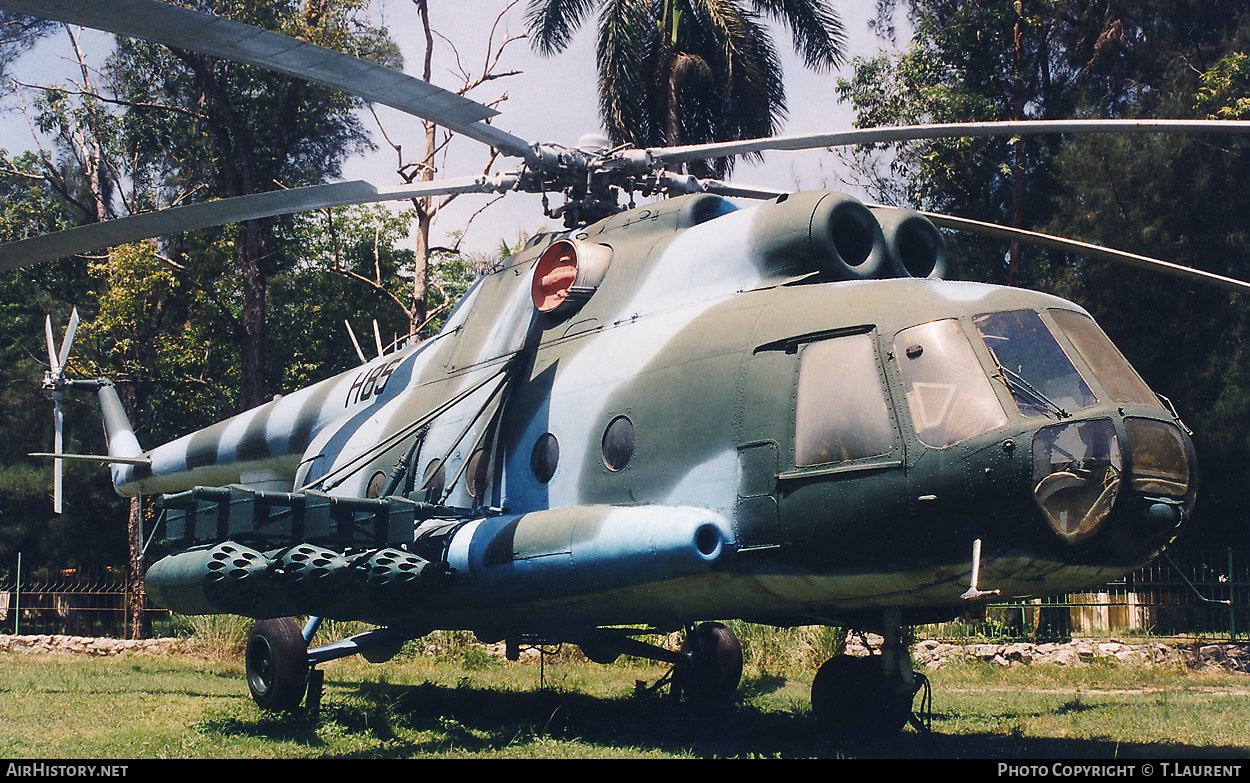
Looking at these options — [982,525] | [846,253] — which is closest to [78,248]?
[846,253]

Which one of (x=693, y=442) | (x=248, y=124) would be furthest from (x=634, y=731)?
(x=248, y=124)

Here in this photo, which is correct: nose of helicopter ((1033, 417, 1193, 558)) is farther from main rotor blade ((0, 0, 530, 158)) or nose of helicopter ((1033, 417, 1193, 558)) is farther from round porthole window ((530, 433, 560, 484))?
main rotor blade ((0, 0, 530, 158))

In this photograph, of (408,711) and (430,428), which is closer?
(430,428)

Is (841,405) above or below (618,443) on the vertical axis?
above

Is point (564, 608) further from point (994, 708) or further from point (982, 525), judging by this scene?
point (994, 708)

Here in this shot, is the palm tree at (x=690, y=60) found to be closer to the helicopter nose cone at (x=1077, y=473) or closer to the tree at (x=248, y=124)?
the tree at (x=248, y=124)

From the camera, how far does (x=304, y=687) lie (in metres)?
9.85

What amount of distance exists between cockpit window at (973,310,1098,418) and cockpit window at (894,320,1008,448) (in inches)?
5.5

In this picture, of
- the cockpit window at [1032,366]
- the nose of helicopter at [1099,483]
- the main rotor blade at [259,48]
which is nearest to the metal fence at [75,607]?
the main rotor blade at [259,48]

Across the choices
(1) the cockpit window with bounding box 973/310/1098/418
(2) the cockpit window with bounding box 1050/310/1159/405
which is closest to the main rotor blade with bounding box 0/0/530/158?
(1) the cockpit window with bounding box 973/310/1098/418

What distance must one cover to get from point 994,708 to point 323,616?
6.25 metres

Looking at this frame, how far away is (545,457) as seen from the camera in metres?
8.37

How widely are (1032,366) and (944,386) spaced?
538 mm

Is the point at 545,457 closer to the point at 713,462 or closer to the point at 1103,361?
the point at 713,462
